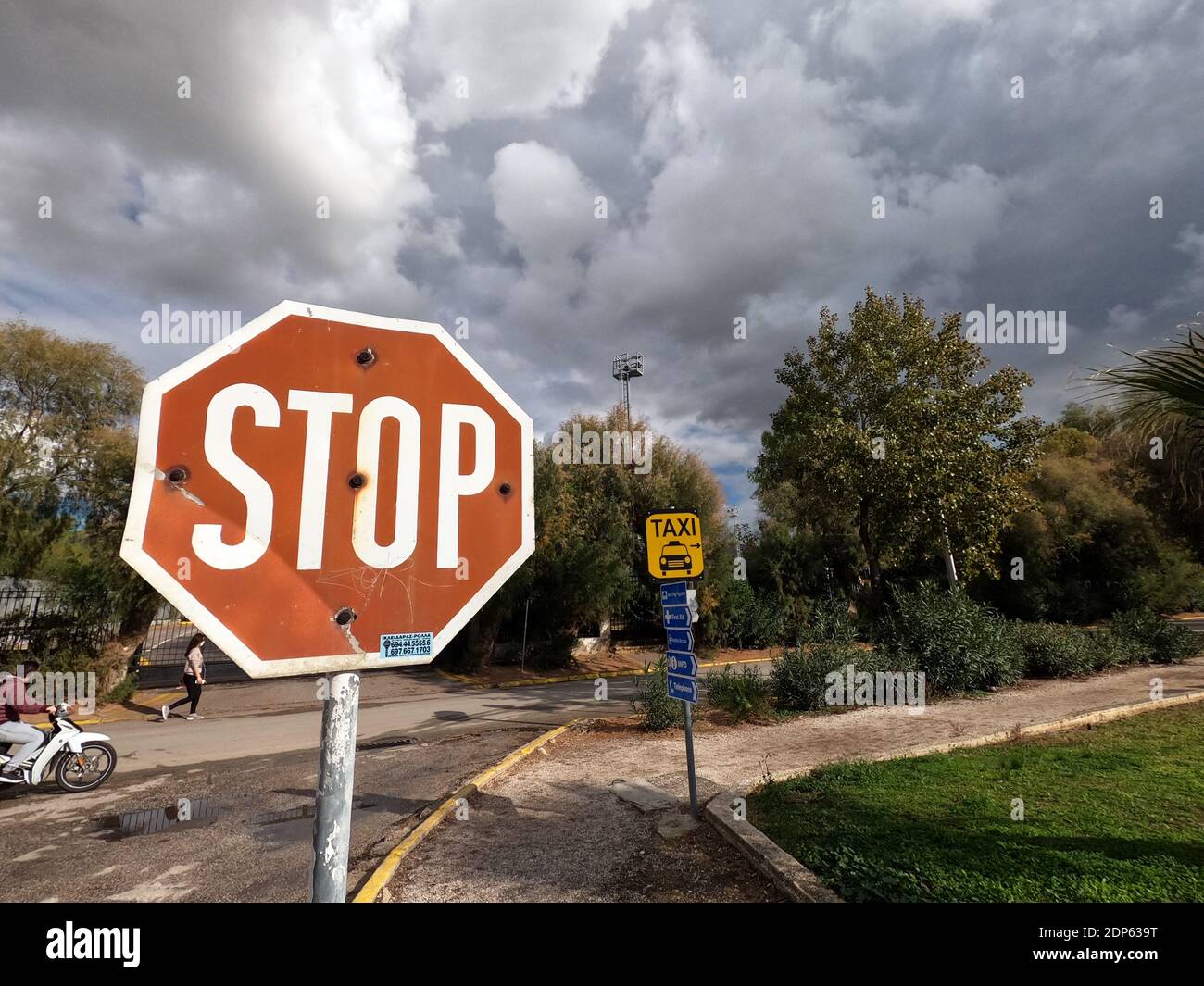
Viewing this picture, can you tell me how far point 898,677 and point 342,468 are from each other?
13.1 metres

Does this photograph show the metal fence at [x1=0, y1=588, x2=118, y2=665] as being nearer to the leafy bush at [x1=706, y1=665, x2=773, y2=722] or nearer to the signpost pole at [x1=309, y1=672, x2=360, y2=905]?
the leafy bush at [x1=706, y1=665, x2=773, y2=722]

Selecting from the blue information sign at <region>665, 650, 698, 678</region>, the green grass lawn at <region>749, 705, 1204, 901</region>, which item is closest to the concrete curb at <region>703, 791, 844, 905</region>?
the green grass lawn at <region>749, 705, 1204, 901</region>

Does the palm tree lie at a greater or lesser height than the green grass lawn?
greater

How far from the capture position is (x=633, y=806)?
20.6ft

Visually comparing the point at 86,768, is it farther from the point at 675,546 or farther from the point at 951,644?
the point at 951,644

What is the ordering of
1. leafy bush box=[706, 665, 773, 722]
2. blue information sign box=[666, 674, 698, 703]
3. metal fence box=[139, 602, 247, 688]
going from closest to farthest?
1. blue information sign box=[666, 674, 698, 703]
2. leafy bush box=[706, 665, 773, 722]
3. metal fence box=[139, 602, 247, 688]

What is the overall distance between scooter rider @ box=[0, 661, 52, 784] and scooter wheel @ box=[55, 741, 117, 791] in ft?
1.17

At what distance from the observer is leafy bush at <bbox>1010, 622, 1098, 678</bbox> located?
44.5 feet

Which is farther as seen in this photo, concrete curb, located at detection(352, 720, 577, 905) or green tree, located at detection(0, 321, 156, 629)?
green tree, located at detection(0, 321, 156, 629)
